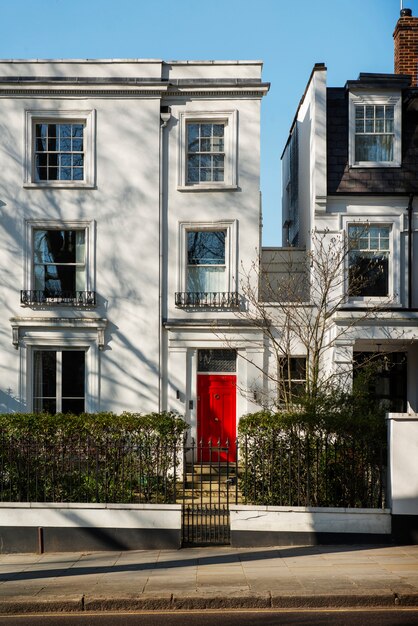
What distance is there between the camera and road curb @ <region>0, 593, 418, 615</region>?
9703mm

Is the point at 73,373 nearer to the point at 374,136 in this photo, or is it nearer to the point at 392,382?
the point at 392,382

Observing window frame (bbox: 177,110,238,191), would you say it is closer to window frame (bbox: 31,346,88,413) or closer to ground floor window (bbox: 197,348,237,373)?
ground floor window (bbox: 197,348,237,373)

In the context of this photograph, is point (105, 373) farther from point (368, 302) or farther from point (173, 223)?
point (368, 302)

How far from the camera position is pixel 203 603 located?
384 inches

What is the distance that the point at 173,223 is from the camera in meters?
21.3

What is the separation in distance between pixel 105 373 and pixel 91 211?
176 inches

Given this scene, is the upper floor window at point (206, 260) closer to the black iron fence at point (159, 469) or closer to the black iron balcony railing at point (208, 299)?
the black iron balcony railing at point (208, 299)

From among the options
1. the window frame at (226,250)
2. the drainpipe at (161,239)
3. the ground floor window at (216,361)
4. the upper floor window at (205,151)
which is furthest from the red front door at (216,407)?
the upper floor window at (205,151)

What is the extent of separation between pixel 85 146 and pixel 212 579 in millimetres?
14074

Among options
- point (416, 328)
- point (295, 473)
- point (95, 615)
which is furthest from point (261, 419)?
point (416, 328)

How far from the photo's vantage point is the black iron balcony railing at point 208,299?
20891 millimetres

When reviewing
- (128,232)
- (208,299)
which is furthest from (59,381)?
(208,299)

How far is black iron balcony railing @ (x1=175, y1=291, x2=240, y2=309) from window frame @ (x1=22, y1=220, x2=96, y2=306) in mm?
2473

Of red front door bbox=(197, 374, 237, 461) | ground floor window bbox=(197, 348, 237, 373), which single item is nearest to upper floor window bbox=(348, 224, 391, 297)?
ground floor window bbox=(197, 348, 237, 373)
